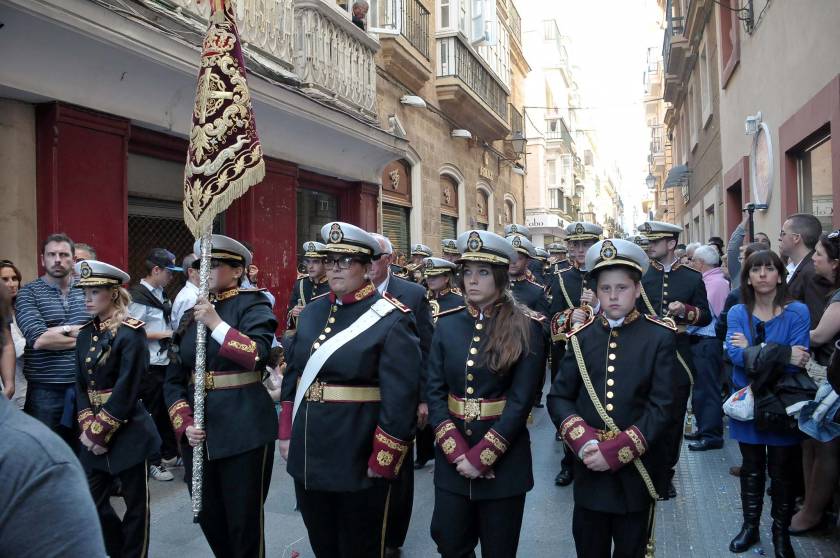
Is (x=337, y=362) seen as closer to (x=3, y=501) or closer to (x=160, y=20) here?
(x=3, y=501)

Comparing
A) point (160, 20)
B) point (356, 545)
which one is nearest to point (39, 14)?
point (160, 20)

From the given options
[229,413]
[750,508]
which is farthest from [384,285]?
[750,508]

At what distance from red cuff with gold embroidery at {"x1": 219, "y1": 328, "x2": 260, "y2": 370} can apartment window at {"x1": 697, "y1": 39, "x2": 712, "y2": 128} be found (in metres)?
14.5

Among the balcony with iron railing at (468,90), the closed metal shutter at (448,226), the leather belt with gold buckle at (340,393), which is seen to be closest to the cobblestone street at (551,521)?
the leather belt with gold buckle at (340,393)

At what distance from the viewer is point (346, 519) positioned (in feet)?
11.6

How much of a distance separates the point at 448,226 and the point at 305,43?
8.80 metres

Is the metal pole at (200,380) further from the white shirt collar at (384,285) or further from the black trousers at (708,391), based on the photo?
the black trousers at (708,391)

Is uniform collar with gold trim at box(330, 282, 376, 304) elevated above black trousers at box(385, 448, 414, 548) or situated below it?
above

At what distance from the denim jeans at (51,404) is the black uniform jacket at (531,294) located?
417cm

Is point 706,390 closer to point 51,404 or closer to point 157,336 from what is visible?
point 157,336

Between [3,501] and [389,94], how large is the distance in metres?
13.8

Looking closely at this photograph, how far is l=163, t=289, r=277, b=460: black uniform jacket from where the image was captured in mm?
3734

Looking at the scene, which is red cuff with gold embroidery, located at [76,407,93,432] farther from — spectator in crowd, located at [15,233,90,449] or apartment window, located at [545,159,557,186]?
apartment window, located at [545,159,557,186]

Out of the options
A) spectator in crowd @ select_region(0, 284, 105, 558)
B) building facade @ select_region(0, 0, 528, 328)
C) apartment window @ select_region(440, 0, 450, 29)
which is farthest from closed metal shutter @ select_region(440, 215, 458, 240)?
spectator in crowd @ select_region(0, 284, 105, 558)
